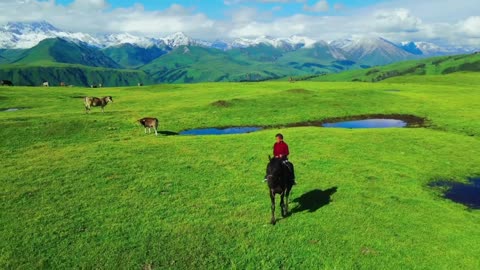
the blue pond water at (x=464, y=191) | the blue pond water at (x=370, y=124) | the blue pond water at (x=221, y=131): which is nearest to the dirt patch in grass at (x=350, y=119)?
the blue pond water at (x=221, y=131)

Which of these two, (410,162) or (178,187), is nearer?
(178,187)

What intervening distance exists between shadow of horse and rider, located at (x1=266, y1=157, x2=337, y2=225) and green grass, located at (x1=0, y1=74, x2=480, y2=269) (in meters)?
0.61

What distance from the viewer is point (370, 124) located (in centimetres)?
5738

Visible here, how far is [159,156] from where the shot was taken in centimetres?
3362

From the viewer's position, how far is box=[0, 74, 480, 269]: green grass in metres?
18.1

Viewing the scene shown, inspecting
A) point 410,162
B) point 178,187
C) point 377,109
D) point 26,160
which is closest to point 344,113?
point 377,109

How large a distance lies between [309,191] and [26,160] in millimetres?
24300

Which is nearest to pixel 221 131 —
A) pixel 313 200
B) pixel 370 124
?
pixel 370 124

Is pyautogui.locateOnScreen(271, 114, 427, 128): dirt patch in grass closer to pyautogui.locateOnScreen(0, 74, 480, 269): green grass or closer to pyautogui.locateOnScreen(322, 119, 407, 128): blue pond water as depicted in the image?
pyautogui.locateOnScreen(322, 119, 407, 128): blue pond water

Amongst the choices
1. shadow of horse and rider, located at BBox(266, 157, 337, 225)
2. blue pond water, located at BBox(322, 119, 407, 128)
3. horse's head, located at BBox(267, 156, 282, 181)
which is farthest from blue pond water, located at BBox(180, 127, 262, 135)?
horse's head, located at BBox(267, 156, 282, 181)

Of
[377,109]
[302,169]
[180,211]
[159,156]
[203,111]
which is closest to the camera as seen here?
[180,211]

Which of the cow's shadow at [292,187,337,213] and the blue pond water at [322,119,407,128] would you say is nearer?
the cow's shadow at [292,187,337,213]

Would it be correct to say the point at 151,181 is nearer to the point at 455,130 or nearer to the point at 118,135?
the point at 118,135

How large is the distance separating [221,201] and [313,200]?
6207 millimetres
